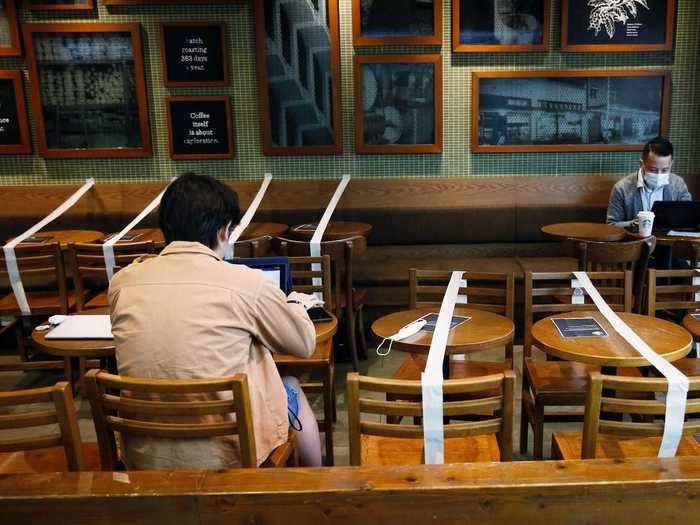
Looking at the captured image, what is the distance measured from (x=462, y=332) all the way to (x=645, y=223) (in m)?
2.03

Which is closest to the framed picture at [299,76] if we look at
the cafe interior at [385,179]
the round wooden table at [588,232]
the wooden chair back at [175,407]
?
the cafe interior at [385,179]

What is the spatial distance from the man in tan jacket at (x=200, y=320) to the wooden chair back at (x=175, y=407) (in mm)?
63

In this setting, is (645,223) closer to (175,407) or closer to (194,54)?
(175,407)

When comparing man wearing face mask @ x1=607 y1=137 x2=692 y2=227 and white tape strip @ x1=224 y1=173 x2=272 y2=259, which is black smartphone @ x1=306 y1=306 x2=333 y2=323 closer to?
white tape strip @ x1=224 y1=173 x2=272 y2=259

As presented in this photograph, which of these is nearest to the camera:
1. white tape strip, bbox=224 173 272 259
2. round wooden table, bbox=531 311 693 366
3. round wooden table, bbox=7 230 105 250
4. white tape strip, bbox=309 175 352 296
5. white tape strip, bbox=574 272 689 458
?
white tape strip, bbox=574 272 689 458

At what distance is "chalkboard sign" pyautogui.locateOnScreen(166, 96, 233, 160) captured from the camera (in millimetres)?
5562

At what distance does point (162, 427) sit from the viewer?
181 centimetres

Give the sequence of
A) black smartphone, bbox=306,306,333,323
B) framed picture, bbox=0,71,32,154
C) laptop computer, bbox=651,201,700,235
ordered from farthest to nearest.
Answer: framed picture, bbox=0,71,32,154
laptop computer, bbox=651,201,700,235
black smartphone, bbox=306,306,333,323

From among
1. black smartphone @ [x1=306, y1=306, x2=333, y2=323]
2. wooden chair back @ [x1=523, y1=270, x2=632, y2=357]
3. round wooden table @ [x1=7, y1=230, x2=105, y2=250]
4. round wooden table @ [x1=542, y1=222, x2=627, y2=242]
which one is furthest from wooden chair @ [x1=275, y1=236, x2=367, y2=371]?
round wooden table @ [x1=7, y1=230, x2=105, y2=250]

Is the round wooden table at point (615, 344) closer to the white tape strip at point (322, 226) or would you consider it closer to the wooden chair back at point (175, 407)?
the wooden chair back at point (175, 407)

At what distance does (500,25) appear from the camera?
533 cm

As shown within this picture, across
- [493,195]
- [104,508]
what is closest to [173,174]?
[493,195]

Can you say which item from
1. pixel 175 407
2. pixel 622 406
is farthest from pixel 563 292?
pixel 175 407

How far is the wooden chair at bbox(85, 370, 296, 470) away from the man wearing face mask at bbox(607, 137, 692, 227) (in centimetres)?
373
